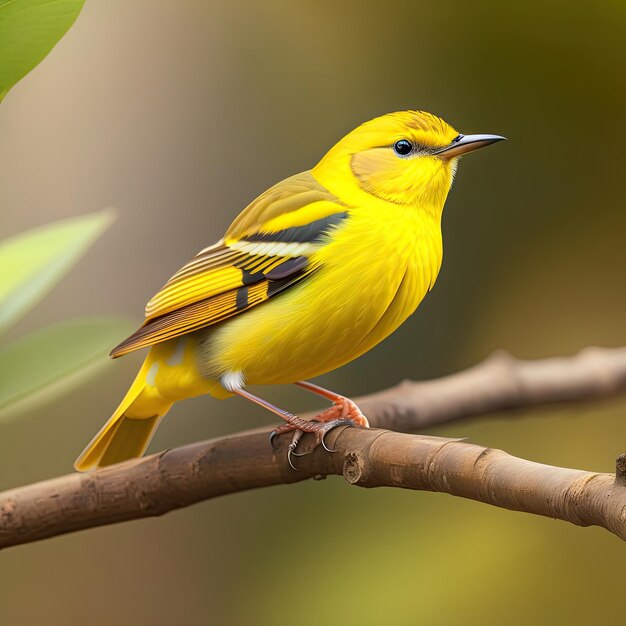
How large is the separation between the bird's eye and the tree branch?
25 cm

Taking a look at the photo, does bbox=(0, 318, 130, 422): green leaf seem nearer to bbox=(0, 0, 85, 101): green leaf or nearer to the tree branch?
bbox=(0, 0, 85, 101): green leaf

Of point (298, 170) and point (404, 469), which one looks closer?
point (404, 469)

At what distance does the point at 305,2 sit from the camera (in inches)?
A: 51.2

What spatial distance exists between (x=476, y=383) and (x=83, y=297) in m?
0.58

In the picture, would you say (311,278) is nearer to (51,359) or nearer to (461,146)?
(461,146)

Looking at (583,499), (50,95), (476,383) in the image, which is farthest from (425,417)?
(50,95)

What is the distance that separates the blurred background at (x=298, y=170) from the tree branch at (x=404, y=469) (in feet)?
0.21

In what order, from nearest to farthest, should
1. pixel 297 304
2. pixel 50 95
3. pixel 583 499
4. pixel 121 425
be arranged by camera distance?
pixel 583 499 → pixel 297 304 → pixel 121 425 → pixel 50 95

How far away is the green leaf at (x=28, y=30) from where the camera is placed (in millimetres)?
323

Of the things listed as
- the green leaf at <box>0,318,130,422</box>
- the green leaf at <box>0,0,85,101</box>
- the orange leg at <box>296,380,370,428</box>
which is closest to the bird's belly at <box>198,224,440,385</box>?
the orange leg at <box>296,380,370,428</box>

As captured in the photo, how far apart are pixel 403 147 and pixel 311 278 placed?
0.14 metres

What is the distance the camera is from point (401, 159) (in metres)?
0.81

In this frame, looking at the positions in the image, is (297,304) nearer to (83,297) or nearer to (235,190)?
(235,190)

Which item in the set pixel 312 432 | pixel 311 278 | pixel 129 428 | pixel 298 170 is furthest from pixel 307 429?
pixel 298 170
